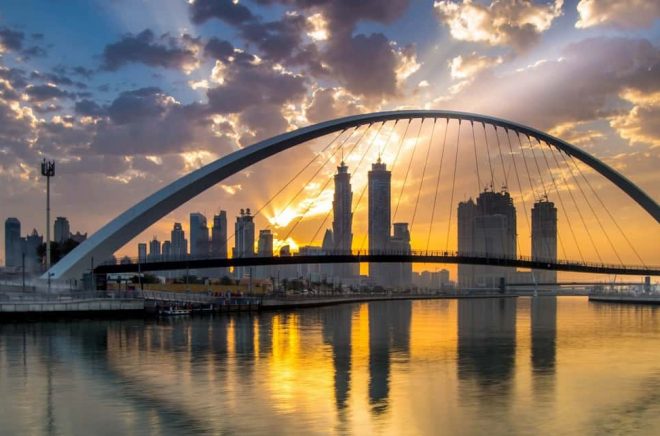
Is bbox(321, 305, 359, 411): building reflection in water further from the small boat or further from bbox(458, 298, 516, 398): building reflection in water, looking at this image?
the small boat

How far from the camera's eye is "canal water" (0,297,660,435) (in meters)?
16.4

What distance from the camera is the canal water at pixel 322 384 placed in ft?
53.8

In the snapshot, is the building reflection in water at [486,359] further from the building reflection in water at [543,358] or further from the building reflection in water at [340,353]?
the building reflection in water at [340,353]

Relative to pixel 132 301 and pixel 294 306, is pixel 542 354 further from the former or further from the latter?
pixel 294 306

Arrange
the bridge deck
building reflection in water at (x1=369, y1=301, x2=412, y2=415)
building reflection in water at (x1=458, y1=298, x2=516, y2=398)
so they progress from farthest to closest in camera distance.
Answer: the bridge deck, building reflection in water at (x1=458, y1=298, x2=516, y2=398), building reflection in water at (x1=369, y1=301, x2=412, y2=415)

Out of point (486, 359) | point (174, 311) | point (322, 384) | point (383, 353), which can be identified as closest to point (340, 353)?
point (383, 353)

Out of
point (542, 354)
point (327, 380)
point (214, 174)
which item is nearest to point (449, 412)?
point (327, 380)

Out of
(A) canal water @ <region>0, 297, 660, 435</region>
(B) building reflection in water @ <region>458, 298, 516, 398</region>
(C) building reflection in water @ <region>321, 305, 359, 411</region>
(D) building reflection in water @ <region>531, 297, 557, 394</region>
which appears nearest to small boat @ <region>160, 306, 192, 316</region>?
(C) building reflection in water @ <region>321, 305, 359, 411</region>

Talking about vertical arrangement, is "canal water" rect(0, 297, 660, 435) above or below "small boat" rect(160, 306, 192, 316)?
above

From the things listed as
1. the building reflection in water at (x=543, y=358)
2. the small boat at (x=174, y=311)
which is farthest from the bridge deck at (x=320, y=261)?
the building reflection in water at (x=543, y=358)

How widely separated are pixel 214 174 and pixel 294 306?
90.7ft

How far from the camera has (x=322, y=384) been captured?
2156 centimetres

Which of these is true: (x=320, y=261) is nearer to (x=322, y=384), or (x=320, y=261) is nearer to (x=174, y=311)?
(x=174, y=311)

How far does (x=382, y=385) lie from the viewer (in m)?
21.4
